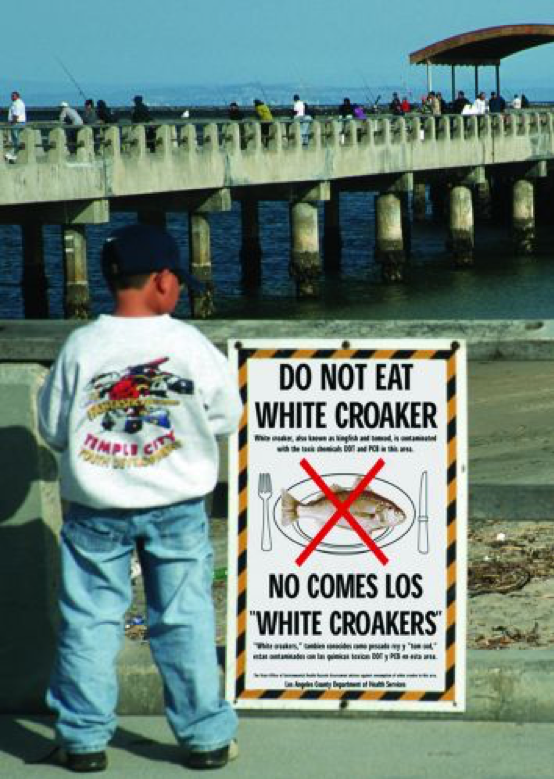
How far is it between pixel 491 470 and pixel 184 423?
6.34 metres

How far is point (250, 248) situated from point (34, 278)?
9.01 meters

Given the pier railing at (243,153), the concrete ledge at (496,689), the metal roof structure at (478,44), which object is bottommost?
the concrete ledge at (496,689)

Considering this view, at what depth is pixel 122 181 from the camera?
35562 millimetres

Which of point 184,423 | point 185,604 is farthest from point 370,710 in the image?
point 184,423

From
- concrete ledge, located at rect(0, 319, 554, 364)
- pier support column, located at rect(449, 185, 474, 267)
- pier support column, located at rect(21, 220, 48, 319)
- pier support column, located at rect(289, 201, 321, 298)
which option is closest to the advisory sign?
concrete ledge, located at rect(0, 319, 554, 364)

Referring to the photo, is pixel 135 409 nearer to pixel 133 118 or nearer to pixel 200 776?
pixel 200 776

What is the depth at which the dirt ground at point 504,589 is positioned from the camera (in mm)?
7797

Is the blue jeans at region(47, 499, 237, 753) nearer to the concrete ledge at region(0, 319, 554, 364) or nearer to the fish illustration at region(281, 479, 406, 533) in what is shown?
the fish illustration at region(281, 479, 406, 533)

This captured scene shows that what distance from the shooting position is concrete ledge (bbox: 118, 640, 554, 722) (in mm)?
5672

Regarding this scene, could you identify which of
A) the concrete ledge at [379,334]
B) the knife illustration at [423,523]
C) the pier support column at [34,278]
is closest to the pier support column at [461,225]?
the pier support column at [34,278]

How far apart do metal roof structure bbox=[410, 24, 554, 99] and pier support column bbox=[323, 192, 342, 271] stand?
6812 mm

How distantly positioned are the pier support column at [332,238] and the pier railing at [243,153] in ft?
13.3

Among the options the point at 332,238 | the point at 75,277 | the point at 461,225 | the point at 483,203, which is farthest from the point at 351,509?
the point at 483,203

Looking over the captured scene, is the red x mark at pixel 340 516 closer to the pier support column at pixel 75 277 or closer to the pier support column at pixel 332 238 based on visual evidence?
the pier support column at pixel 75 277
